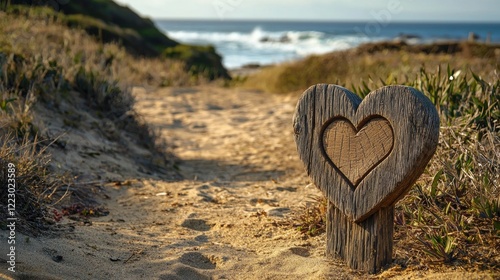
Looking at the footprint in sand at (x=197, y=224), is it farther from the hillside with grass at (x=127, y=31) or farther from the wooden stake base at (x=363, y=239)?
the hillside with grass at (x=127, y=31)

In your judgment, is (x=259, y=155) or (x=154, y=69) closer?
(x=259, y=155)

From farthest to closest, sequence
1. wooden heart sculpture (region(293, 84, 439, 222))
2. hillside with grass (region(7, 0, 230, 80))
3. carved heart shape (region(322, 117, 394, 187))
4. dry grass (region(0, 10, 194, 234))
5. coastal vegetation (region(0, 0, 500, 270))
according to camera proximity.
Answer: hillside with grass (region(7, 0, 230, 80)) → dry grass (region(0, 10, 194, 234)) → coastal vegetation (region(0, 0, 500, 270)) → carved heart shape (region(322, 117, 394, 187)) → wooden heart sculpture (region(293, 84, 439, 222))

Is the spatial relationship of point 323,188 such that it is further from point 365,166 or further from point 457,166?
point 457,166

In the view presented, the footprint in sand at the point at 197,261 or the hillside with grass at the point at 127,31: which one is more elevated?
the hillside with grass at the point at 127,31

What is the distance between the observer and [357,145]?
3430 millimetres

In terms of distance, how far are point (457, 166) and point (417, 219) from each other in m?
0.54

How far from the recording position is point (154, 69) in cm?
1352

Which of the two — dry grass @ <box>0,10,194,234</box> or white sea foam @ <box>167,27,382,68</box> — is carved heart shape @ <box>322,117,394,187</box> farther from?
white sea foam @ <box>167,27,382,68</box>

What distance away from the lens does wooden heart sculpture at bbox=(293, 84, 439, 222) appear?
3.17 meters

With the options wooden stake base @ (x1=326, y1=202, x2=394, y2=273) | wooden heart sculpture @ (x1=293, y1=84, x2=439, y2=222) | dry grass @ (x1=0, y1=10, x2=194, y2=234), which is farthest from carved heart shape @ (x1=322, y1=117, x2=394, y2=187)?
dry grass @ (x1=0, y1=10, x2=194, y2=234)

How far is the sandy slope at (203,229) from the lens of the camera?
3.56m

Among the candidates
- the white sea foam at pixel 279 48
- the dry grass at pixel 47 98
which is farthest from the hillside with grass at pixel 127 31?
the white sea foam at pixel 279 48

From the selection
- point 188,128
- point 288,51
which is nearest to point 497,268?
point 188,128

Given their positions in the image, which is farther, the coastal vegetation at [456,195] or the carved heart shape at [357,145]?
the coastal vegetation at [456,195]
